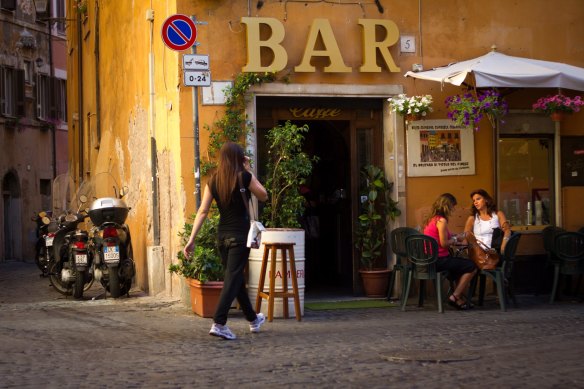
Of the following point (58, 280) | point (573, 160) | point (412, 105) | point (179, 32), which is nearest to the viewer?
point (179, 32)

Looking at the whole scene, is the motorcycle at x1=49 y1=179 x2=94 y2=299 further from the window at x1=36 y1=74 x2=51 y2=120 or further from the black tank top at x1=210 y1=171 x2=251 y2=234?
the window at x1=36 y1=74 x2=51 y2=120

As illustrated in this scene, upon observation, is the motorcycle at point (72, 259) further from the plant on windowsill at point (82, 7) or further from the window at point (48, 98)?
the window at point (48, 98)

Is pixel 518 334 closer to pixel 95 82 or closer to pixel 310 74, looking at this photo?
pixel 310 74

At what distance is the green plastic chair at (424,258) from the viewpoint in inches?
454

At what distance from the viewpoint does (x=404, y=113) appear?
1274 centimetres

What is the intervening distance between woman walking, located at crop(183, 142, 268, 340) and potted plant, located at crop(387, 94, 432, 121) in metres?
3.63

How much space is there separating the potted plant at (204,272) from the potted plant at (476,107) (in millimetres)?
3232

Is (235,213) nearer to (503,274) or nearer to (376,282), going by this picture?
(503,274)

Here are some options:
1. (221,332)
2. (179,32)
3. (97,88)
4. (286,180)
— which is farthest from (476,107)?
(97,88)

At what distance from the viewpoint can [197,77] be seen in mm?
11203

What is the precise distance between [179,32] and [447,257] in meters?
3.89

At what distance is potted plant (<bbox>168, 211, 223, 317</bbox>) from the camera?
1105 centimetres

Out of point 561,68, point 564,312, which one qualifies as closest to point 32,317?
point 564,312

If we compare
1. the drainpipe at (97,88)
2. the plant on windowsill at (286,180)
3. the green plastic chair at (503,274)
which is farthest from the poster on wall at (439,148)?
the drainpipe at (97,88)
